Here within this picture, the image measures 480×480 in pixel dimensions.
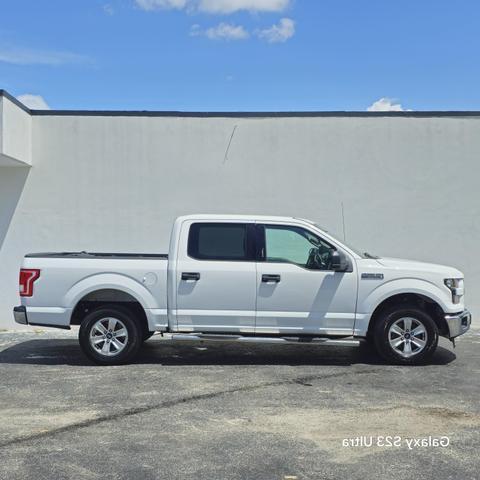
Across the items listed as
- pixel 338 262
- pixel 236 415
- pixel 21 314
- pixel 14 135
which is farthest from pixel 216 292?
pixel 14 135

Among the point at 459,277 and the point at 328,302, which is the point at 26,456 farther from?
the point at 459,277

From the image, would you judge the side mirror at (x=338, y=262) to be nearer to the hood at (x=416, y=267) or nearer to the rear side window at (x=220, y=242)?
the hood at (x=416, y=267)

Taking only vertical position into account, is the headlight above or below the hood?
below

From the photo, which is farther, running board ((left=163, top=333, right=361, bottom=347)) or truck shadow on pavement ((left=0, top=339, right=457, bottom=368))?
truck shadow on pavement ((left=0, top=339, right=457, bottom=368))

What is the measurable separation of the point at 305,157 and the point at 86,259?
514 cm

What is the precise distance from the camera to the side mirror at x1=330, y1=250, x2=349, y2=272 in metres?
7.82

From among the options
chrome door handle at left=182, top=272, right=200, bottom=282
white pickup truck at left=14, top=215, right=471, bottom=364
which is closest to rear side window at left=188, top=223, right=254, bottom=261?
white pickup truck at left=14, top=215, right=471, bottom=364

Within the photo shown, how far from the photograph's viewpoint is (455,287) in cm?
808

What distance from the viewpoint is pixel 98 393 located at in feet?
21.7

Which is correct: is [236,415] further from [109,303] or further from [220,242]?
[109,303]

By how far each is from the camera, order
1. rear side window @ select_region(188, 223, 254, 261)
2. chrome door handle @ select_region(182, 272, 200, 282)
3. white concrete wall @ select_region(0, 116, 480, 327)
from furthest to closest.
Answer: white concrete wall @ select_region(0, 116, 480, 327), rear side window @ select_region(188, 223, 254, 261), chrome door handle @ select_region(182, 272, 200, 282)

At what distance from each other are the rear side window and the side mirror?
107cm

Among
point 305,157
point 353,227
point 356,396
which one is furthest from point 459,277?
point 305,157

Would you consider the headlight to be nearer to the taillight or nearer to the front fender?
the front fender
